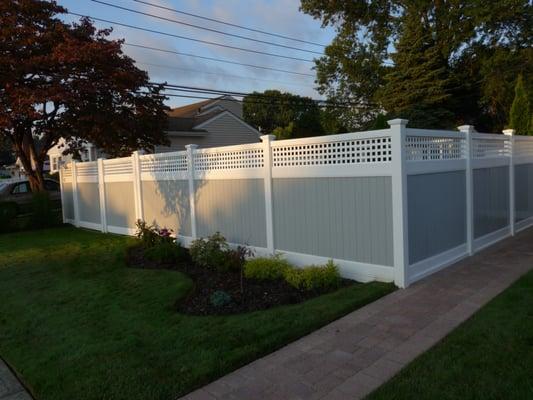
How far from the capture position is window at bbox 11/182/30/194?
14.8m

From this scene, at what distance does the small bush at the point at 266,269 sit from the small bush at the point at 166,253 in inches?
72.5

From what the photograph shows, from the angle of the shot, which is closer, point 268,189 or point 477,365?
point 477,365

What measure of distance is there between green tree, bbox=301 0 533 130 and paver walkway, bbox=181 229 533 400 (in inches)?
597

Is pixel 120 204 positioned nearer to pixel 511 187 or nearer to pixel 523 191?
pixel 511 187

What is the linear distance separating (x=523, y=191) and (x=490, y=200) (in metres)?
1.89

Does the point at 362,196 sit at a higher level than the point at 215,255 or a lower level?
higher

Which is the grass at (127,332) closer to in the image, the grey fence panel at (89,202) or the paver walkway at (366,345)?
the paver walkway at (366,345)

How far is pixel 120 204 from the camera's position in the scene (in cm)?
1043

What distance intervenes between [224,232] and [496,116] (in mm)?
18694

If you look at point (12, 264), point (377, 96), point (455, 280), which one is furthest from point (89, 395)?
point (377, 96)

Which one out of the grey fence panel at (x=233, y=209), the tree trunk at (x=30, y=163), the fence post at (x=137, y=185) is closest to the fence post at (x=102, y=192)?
the fence post at (x=137, y=185)

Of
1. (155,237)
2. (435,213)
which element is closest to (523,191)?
(435,213)

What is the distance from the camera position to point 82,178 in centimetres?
1188

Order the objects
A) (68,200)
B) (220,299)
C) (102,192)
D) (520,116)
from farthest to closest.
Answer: (68,200) → (520,116) → (102,192) → (220,299)
